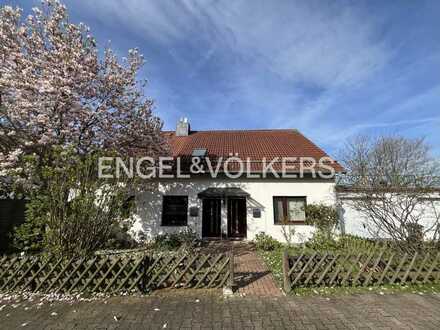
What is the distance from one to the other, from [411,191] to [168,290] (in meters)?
7.99

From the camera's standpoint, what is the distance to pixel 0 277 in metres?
4.66

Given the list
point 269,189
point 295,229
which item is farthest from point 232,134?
point 295,229

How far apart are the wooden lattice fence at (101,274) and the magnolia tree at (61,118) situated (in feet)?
1.63

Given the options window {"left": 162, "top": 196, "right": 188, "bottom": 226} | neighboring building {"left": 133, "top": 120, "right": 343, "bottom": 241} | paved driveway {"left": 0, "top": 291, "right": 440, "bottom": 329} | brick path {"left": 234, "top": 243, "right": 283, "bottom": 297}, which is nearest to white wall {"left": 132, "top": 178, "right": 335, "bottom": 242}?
neighboring building {"left": 133, "top": 120, "right": 343, "bottom": 241}

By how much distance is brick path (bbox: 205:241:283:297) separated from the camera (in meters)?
4.78

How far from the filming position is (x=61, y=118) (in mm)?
7148

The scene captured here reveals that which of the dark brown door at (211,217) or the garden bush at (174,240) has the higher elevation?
the dark brown door at (211,217)

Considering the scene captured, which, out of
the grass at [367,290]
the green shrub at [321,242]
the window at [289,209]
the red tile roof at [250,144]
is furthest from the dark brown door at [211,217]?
the grass at [367,290]

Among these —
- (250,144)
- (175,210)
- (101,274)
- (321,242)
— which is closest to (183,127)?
(250,144)

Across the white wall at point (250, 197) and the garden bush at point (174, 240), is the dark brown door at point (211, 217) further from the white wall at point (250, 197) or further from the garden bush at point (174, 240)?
the garden bush at point (174, 240)

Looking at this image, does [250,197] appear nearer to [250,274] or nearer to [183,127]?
[250,274]

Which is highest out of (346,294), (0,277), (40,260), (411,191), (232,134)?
(232,134)

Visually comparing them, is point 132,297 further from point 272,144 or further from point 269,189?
point 272,144

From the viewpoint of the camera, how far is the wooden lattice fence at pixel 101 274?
459 centimetres
